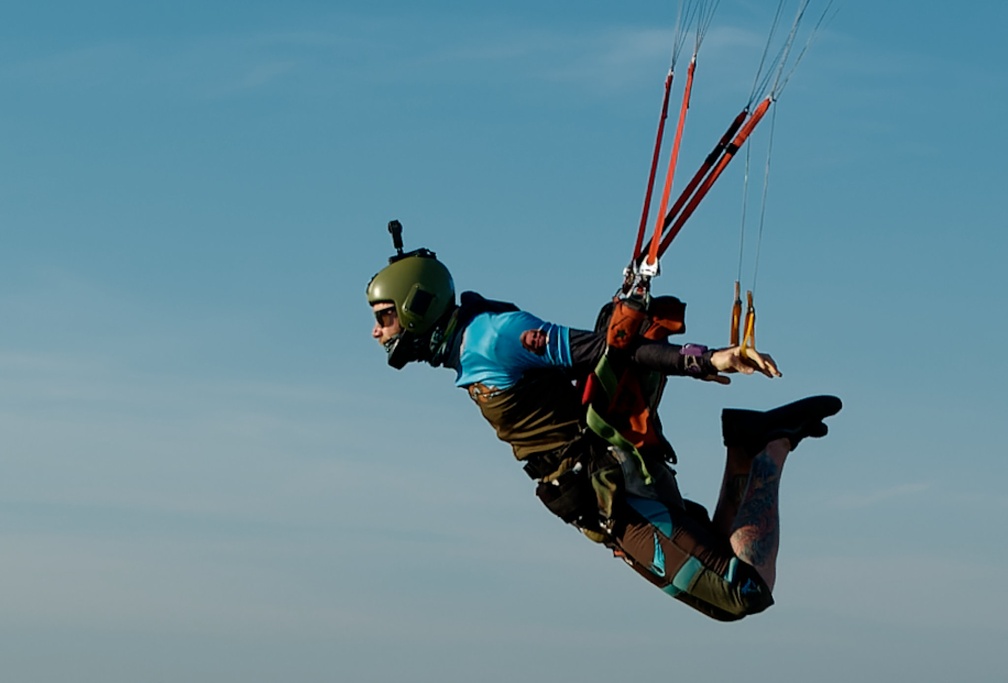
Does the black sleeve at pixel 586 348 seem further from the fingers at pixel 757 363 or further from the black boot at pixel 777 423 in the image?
the black boot at pixel 777 423

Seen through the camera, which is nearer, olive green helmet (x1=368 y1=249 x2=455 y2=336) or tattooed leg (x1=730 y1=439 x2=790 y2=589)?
Result: olive green helmet (x1=368 y1=249 x2=455 y2=336)

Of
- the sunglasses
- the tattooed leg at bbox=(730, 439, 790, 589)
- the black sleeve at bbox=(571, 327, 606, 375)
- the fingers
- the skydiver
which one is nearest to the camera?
the fingers

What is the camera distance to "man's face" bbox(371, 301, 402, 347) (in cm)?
1454

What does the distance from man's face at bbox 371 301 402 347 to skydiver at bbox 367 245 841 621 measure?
1 cm

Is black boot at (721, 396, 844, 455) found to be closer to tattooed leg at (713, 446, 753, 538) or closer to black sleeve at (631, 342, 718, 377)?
tattooed leg at (713, 446, 753, 538)

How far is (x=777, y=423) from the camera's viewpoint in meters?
15.4

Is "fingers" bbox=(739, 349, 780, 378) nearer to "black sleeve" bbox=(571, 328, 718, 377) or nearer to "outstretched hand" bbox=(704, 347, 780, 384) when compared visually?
"outstretched hand" bbox=(704, 347, 780, 384)

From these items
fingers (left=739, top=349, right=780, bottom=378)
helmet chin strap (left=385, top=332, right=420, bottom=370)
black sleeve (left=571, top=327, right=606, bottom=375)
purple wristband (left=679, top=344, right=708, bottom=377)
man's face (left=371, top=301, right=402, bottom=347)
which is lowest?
fingers (left=739, top=349, right=780, bottom=378)

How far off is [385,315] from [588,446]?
5.98ft

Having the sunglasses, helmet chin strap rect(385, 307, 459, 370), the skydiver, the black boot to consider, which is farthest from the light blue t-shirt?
the black boot

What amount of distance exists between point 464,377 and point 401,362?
48cm

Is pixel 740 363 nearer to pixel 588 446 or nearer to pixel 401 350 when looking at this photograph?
pixel 588 446

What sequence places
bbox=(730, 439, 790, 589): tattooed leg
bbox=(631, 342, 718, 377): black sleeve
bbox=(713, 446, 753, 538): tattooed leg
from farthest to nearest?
bbox=(713, 446, 753, 538): tattooed leg, bbox=(730, 439, 790, 589): tattooed leg, bbox=(631, 342, 718, 377): black sleeve

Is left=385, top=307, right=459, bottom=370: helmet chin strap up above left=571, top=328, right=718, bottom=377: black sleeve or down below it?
above
